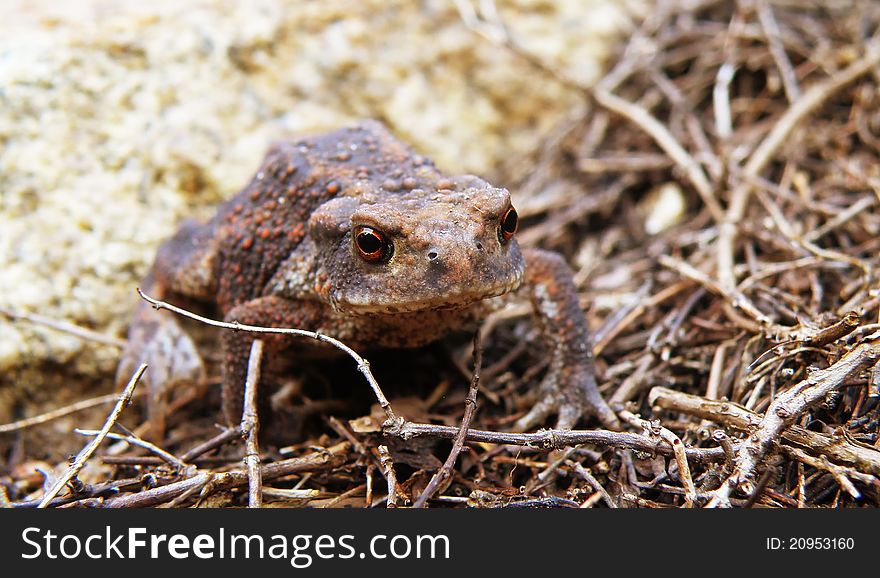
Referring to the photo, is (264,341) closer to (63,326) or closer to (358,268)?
(358,268)

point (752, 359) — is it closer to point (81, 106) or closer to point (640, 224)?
point (640, 224)

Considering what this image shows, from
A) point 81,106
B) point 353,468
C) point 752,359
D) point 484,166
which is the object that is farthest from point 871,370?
point 81,106

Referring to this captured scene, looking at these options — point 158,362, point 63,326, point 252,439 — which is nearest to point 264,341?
point 252,439

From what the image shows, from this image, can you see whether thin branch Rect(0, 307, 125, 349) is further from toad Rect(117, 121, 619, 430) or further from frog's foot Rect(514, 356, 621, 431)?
frog's foot Rect(514, 356, 621, 431)

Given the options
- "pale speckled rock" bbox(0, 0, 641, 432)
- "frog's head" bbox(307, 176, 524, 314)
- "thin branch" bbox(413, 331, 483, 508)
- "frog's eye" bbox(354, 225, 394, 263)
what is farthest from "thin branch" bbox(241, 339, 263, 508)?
"pale speckled rock" bbox(0, 0, 641, 432)

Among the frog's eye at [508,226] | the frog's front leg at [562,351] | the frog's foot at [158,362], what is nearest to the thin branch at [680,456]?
the frog's front leg at [562,351]

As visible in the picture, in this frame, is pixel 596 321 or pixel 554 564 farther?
pixel 596 321
